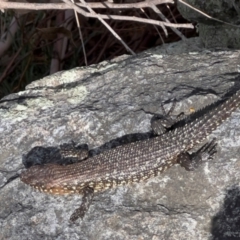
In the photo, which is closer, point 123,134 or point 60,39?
point 123,134

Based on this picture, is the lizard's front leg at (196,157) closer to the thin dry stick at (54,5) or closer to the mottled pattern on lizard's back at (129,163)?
the mottled pattern on lizard's back at (129,163)

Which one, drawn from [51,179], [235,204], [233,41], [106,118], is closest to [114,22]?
[233,41]

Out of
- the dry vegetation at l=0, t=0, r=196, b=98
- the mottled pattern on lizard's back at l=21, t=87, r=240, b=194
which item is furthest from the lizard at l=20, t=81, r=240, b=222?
the dry vegetation at l=0, t=0, r=196, b=98

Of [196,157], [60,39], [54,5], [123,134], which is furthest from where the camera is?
[60,39]

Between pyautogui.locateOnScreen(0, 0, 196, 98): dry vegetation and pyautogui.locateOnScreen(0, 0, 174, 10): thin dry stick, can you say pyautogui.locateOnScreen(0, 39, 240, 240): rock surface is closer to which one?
pyautogui.locateOnScreen(0, 0, 174, 10): thin dry stick

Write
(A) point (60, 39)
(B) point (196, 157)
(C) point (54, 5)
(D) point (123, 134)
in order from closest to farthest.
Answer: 1. (C) point (54, 5)
2. (B) point (196, 157)
3. (D) point (123, 134)
4. (A) point (60, 39)

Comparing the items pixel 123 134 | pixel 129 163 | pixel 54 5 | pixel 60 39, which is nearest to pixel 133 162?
pixel 129 163

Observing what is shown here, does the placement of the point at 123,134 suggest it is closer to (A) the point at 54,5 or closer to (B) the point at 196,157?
(B) the point at 196,157
